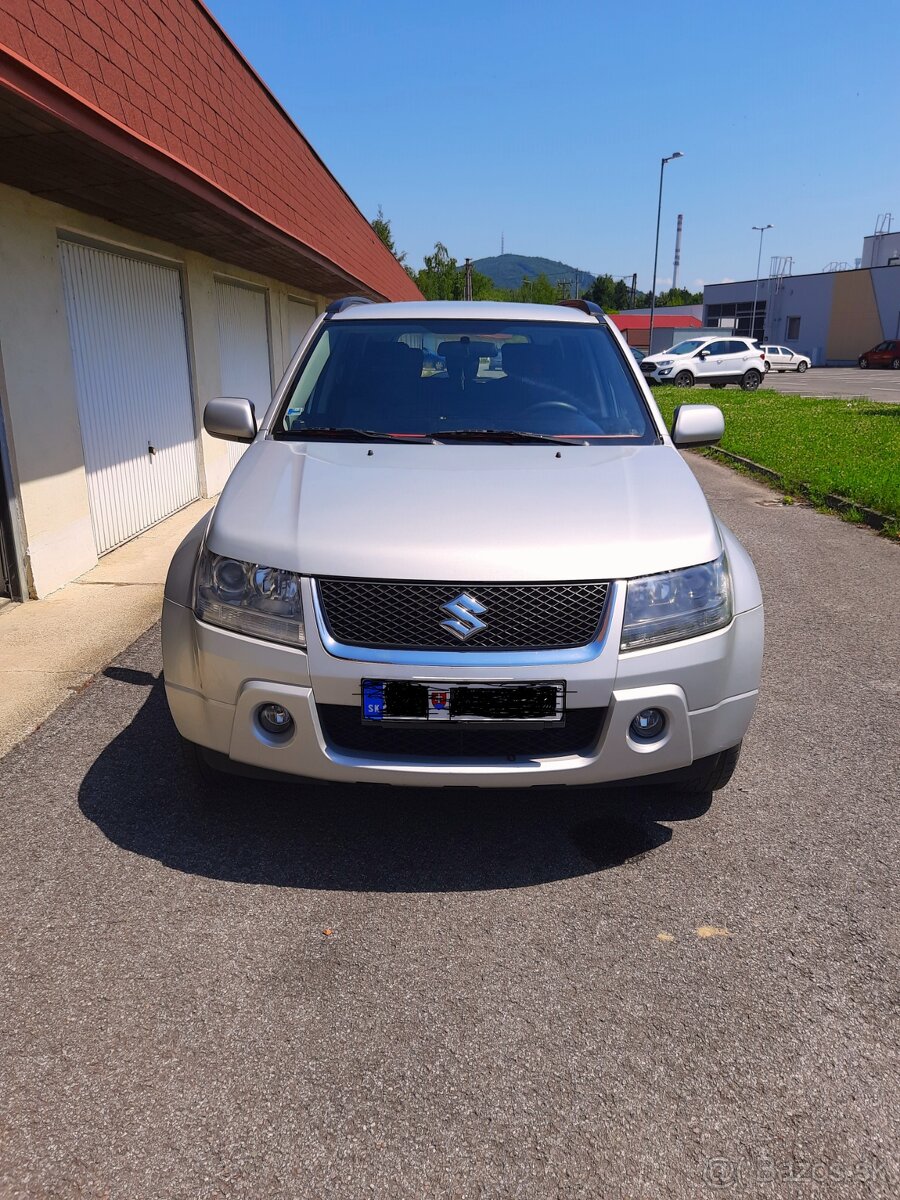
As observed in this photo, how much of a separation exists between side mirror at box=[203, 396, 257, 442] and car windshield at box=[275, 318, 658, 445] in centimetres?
16

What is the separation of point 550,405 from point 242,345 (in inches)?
359

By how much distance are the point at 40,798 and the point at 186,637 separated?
113cm

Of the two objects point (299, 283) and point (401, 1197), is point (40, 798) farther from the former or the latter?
point (299, 283)

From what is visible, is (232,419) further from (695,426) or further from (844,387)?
(844,387)

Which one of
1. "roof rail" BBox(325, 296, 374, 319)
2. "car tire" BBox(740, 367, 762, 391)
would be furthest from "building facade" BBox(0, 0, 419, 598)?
"car tire" BBox(740, 367, 762, 391)

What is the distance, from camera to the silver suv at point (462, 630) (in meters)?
2.69

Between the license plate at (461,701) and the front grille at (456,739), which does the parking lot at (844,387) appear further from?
the license plate at (461,701)

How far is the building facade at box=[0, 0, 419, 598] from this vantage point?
4938 millimetres

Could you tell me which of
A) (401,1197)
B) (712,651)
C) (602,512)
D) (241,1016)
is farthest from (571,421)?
(401,1197)

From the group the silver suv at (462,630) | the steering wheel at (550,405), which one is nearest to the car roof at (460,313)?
the steering wheel at (550,405)

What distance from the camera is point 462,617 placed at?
2686 millimetres

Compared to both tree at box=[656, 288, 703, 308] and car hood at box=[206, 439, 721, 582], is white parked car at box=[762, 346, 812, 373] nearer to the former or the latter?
car hood at box=[206, 439, 721, 582]

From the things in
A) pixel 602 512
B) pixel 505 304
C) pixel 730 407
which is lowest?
pixel 730 407

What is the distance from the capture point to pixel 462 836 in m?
3.22
